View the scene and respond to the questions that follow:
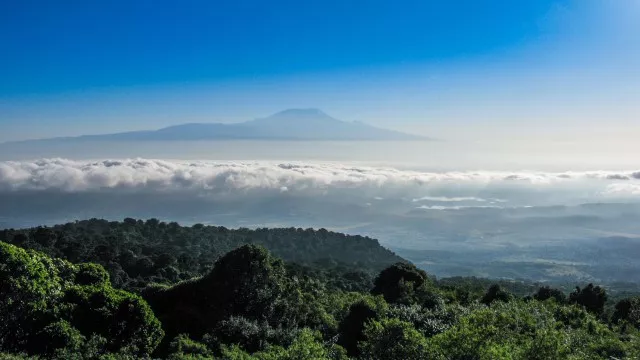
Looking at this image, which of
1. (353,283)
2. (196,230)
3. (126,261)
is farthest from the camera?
(196,230)

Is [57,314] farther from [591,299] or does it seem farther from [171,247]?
[171,247]

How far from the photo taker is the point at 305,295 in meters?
46.4

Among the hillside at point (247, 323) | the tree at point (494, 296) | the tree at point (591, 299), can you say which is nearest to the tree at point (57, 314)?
the hillside at point (247, 323)

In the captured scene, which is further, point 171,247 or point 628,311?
point 171,247

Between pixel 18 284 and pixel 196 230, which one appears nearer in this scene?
pixel 18 284

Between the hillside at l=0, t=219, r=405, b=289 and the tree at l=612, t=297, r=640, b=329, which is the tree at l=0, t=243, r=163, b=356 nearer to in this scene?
the hillside at l=0, t=219, r=405, b=289

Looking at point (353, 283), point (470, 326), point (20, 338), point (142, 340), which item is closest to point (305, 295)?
point (142, 340)

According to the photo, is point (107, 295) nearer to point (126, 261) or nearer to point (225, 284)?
point (225, 284)

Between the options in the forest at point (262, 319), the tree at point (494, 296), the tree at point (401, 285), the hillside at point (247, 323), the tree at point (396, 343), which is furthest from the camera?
the tree at point (494, 296)

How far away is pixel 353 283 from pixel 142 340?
5594 cm

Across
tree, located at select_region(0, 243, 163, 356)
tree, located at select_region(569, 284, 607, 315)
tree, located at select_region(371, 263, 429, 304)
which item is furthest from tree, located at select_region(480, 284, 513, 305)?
tree, located at select_region(0, 243, 163, 356)

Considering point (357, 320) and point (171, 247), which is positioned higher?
point (357, 320)

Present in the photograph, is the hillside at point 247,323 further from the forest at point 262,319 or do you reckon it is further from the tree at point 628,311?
the tree at point 628,311

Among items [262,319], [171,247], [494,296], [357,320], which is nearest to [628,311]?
[494,296]
